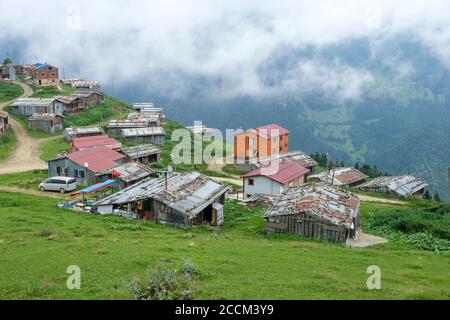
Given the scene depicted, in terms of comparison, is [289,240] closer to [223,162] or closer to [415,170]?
[223,162]

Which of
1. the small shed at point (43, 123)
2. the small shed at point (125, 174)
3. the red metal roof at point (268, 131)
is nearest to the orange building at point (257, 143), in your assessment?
the red metal roof at point (268, 131)

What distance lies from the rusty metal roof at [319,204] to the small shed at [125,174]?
1735 cm

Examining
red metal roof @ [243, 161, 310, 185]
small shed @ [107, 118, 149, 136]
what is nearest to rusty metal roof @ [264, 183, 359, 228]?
red metal roof @ [243, 161, 310, 185]

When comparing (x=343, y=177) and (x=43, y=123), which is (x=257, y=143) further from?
(x=43, y=123)

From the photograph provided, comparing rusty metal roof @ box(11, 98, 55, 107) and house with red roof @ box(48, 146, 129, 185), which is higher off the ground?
rusty metal roof @ box(11, 98, 55, 107)

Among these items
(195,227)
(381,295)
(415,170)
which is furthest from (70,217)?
(415,170)

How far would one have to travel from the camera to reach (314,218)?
3762cm

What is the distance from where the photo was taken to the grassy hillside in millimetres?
19469

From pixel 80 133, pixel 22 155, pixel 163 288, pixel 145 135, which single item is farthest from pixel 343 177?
pixel 163 288

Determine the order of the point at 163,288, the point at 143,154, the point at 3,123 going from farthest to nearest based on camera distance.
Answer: the point at 3,123 < the point at 143,154 < the point at 163,288

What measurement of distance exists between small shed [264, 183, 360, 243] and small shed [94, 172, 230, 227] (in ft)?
20.2

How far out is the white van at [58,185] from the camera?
51375mm

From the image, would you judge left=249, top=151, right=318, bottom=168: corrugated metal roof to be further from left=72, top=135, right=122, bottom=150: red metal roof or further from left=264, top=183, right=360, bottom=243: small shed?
left=264, top=183, right=360, bottom=243: small shed

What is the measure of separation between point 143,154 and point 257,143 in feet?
89.5
